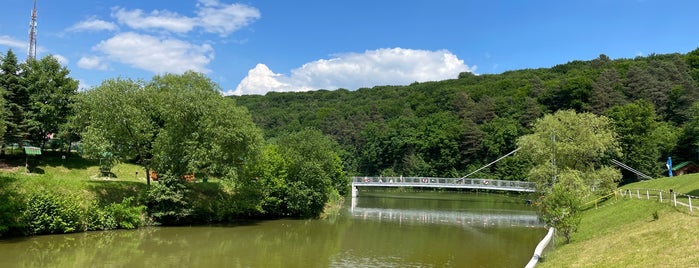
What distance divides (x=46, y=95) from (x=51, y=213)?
752 inches

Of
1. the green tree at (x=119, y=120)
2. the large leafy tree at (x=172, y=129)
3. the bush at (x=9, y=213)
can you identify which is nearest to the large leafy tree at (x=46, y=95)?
the green tree at (x=119, y=120)

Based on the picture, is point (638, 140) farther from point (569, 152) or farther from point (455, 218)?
point (455, 218)

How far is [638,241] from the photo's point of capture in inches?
658

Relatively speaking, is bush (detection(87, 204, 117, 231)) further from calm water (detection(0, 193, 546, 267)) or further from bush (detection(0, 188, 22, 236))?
bush (detection(0, 188, 22, 236))

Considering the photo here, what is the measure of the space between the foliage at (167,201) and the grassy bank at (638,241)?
23.8m

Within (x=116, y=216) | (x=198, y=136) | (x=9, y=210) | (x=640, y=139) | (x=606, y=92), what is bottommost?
(x=116, y=216)

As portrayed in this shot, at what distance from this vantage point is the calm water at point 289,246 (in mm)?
21453

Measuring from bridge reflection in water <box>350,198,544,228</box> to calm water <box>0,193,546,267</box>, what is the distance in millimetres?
2361

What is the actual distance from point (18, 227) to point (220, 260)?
1243 cm

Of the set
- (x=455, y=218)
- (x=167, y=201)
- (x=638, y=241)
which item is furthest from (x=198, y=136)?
(x=638, y=241)

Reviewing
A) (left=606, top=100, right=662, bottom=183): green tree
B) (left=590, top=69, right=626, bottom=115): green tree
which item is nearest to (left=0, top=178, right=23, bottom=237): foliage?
(left=606, top=100, right=662, bottom=183): green tree

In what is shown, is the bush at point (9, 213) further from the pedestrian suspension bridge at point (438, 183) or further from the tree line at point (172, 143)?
the pedestrian suspension bridge at point (438, 183)

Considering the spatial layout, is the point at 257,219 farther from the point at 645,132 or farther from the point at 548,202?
the point at 645,132

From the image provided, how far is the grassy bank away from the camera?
1402 cm
